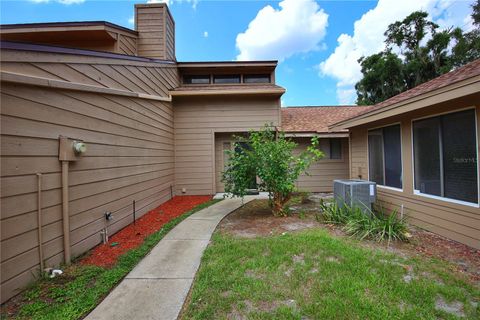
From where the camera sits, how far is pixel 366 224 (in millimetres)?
4195

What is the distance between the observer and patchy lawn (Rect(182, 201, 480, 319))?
2127 mm

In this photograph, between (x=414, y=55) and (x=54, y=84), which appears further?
(x=414, y=55)

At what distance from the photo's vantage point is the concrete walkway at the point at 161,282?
2.14 m

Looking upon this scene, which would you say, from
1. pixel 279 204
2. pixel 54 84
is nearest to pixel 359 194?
pixel 279 204

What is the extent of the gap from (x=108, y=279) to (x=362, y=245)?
11.9ft

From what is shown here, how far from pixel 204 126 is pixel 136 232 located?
15.6 feet

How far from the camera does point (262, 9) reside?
10906 millimetres

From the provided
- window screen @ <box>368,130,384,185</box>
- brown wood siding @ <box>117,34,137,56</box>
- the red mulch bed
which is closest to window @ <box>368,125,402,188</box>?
window screen @ <box>368,130,384,185</box>

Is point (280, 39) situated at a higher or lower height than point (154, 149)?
higher

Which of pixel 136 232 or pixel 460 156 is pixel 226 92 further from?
pixel 460 156

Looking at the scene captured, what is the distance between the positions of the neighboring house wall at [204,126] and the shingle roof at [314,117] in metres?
1.52

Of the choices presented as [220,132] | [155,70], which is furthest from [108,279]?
[220,132]

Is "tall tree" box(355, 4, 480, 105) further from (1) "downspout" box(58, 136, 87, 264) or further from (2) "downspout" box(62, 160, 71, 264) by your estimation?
(2) "downspout" box(62, 160, 71, 264)

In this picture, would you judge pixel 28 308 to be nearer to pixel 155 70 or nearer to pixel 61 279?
pixel 61 279
